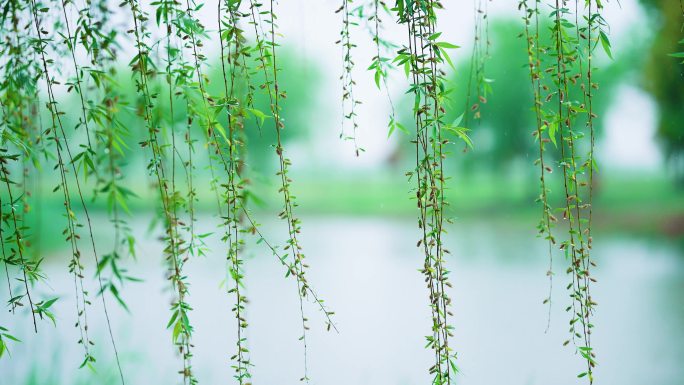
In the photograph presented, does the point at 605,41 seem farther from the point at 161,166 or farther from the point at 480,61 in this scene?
the point at 161,166

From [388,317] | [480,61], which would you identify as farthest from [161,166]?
[388,317]

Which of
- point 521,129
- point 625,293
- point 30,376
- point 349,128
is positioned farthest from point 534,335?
point 30,376

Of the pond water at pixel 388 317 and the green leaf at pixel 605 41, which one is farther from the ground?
the green leaf at pixel 605 41

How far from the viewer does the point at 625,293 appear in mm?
1668

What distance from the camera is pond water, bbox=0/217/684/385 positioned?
1619 millimetres

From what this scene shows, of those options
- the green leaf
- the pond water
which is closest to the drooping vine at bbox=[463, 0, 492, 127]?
the green leaf

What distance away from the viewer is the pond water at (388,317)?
162cm

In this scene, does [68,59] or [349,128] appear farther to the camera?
[349,128]

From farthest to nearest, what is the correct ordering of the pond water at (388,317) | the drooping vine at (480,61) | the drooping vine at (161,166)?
the pond water at (388,317) → the drooping vine at (480,61) → the drooping vine at (161,166)

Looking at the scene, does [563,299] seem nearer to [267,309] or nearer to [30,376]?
[267,309]

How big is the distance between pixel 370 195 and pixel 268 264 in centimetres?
41

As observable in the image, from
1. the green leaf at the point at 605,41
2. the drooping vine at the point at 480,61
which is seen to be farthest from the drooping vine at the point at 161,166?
the green leaf at the point at 605,41

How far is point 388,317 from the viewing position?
68.2 inches

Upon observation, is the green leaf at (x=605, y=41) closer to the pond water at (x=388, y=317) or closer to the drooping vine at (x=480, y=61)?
the drooping vine at (x=480, y=61)
